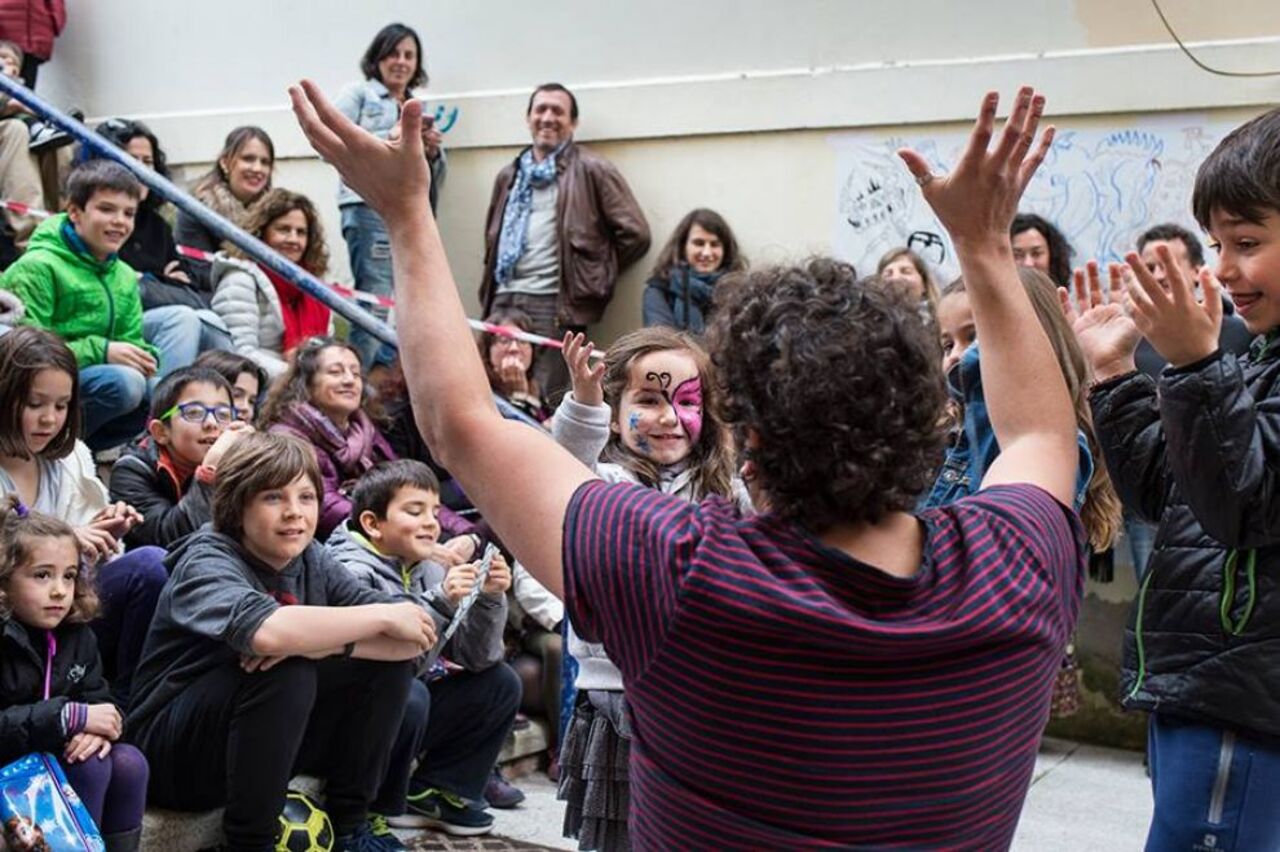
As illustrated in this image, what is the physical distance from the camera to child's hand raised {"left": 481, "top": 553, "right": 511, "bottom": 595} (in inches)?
182

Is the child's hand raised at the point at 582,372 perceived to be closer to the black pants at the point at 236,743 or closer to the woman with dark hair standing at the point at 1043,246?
the black pants at the point at 236,743

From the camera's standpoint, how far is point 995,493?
73.7 inches

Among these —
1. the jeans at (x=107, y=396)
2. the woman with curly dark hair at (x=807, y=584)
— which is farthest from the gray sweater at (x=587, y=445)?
the jeans at (x=107, y=396)

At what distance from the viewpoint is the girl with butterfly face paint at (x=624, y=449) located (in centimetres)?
328

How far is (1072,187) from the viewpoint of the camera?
23.1 ft

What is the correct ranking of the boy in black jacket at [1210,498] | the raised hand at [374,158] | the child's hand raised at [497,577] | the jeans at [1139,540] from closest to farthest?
the raised hand at [374,158] < the boy in black jacket at [1210,498] < the child's hand raised at [497,577] < the jeans at [1139,540]

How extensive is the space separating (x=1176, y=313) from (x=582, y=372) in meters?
1.28

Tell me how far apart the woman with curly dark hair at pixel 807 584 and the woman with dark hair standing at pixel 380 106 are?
6.66m

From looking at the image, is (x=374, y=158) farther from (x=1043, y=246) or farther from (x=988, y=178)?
(x=1043, y=246)

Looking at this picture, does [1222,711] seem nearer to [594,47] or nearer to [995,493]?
[995,493]

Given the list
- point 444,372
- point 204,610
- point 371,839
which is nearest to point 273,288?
point 371,839

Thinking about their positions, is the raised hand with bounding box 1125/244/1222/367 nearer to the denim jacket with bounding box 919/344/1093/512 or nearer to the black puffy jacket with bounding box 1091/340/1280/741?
the black puffy jacket with bounding box 1091/340/1280/741

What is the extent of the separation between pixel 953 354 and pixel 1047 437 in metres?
1.71

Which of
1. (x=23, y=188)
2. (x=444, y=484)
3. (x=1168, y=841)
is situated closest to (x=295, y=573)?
(x=444, y=484)
